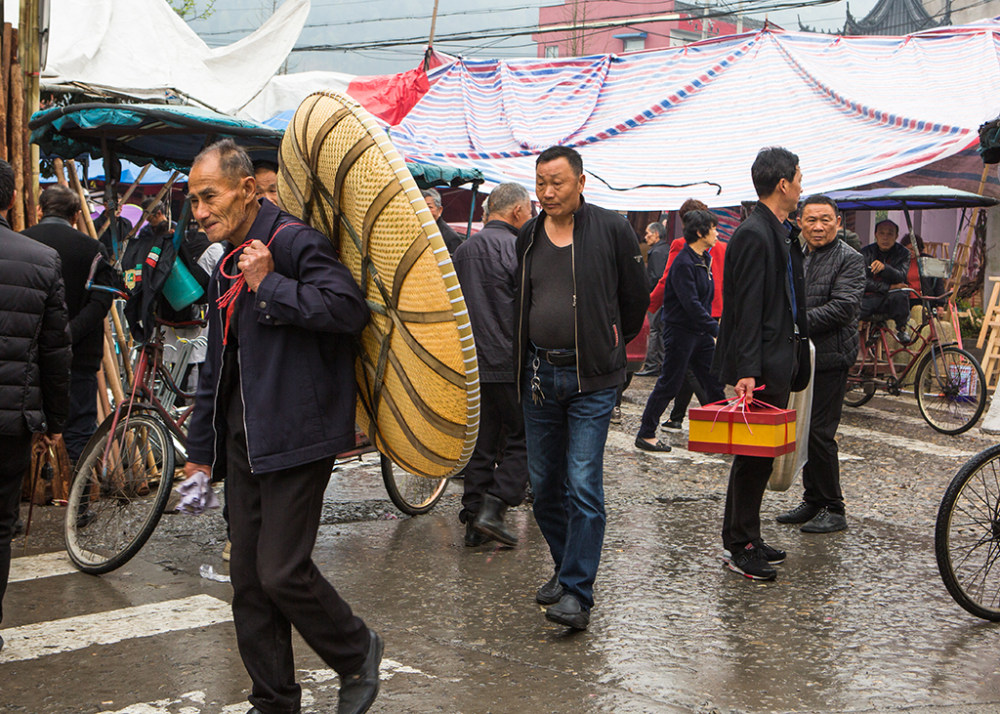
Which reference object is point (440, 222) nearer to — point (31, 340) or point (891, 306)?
point (31, 340)

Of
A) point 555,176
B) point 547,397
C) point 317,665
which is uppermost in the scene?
point 555,176

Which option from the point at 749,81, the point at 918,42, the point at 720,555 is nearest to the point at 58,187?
the point at 720,555

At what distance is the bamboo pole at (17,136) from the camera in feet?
23.2

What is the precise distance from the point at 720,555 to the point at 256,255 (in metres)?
3.63

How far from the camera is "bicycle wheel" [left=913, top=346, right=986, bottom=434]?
10.5 metres

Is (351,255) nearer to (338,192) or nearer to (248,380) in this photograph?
(338,192)

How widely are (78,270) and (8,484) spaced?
2713mm

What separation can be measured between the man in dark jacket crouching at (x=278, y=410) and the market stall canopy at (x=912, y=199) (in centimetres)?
957

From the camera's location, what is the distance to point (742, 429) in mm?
5195

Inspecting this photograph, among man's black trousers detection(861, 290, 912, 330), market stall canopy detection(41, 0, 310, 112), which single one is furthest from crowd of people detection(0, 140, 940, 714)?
man's black trousers detection(861, 290, 912, 330)

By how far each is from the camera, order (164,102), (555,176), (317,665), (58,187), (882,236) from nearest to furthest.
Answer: (317,665), (555,176), (58,187), (164,102), (882,236)

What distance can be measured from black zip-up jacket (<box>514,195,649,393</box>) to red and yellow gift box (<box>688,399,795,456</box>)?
0.65 m

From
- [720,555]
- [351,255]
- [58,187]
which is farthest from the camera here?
[58,187]

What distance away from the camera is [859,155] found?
13.1 m
